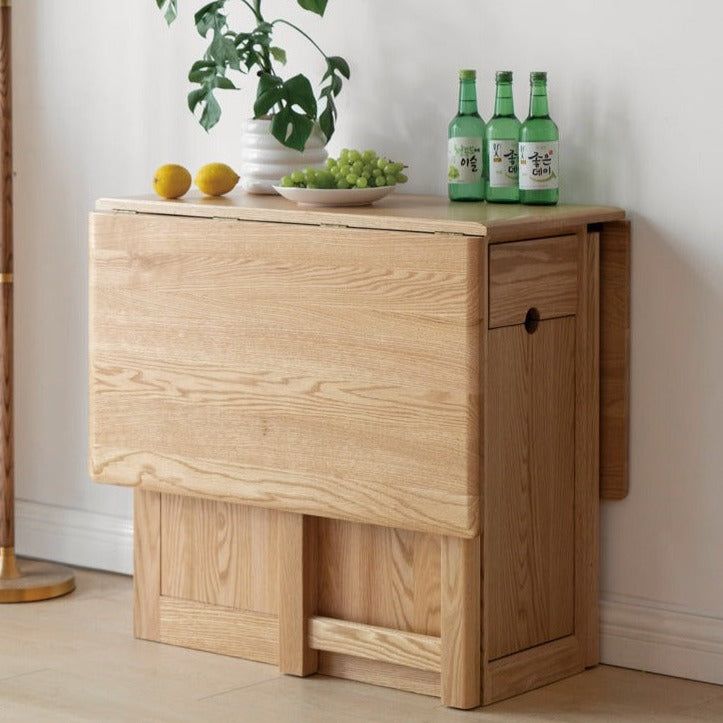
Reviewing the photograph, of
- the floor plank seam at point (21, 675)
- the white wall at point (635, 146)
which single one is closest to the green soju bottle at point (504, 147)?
the white wall at point (635, 146)

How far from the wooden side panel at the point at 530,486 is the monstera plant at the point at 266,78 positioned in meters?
0.57

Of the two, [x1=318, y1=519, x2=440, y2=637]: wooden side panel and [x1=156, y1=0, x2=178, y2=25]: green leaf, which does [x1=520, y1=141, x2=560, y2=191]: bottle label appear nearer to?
[x1=318, y1=519, x2=440, y2=637]: wooden side panel

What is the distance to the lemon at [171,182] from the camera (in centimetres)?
305

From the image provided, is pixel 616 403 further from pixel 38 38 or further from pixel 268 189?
pixel 38 38

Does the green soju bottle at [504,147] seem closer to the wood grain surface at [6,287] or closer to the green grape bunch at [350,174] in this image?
the green grape bunch at [350,174]

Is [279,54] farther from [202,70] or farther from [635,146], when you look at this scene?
[635,146]

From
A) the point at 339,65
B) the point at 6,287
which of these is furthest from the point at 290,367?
the point at 6,287

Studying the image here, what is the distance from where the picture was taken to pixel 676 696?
111 inches

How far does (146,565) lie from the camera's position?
315 centimetres

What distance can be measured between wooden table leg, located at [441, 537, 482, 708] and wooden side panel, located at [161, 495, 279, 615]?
37 cm

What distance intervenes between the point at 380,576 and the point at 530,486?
0.30m

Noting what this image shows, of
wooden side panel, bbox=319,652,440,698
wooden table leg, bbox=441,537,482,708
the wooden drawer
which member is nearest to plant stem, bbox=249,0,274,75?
the wooden drawer

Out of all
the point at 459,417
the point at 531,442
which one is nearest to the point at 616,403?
the point at 531,442

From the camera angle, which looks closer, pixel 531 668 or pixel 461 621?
pixel 461 621
